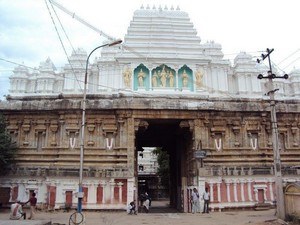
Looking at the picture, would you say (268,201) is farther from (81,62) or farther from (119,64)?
(81,62)

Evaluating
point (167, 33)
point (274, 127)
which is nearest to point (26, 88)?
point (167, 33)

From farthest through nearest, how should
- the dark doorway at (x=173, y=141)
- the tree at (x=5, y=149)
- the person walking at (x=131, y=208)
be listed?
the dark doorway at (x=173, y=141) < the tree at (x=5, y=149) < the person walking at (x=131, y=208)

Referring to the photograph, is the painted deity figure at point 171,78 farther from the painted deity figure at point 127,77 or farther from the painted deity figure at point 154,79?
the painted deity figure at point 127,77

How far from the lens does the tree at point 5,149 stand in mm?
20367

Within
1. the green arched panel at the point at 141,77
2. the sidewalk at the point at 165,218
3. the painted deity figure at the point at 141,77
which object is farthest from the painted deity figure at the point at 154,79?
the sidewalk at the point at 165,218

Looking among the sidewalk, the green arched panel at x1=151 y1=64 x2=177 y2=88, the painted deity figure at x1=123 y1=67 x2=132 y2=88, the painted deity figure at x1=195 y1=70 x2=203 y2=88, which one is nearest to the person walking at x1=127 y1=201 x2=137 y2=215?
the sidewalk

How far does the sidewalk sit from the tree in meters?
2.97

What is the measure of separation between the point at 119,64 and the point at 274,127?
2793 cm

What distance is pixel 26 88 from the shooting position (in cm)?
4925

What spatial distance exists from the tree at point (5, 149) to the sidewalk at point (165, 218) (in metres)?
2.97

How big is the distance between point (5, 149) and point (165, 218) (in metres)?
11.1

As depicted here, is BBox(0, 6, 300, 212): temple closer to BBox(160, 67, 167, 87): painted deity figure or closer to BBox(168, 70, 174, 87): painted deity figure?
BBox(160, 67, 167, 87): painted deity figure

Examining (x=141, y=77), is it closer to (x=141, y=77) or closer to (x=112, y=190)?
(x=141, y=77)

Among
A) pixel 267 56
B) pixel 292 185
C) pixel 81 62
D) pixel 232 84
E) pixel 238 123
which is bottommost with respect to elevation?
pixel 292 185
